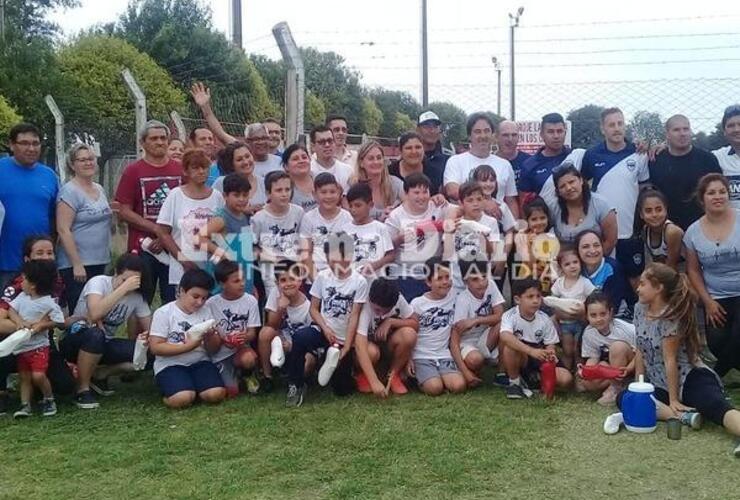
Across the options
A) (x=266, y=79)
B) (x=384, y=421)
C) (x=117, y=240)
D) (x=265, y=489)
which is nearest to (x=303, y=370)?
(x=384, y=421)

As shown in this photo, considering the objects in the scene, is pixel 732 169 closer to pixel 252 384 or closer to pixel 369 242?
pixel 369 242

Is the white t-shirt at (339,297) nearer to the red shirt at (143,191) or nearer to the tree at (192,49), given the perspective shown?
the red shirt at (143,191)

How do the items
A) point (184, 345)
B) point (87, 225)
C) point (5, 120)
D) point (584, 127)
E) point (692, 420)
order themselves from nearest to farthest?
1. point (692, 420)
2. point (184, 345)
3. point (87, 225)
4. point (5, 120)
5. point (584, 127)

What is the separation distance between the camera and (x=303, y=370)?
5.30 meters

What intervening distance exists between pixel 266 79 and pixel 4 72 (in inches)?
608

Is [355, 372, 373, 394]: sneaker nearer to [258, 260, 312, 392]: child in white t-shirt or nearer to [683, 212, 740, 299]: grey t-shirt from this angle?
[258, 260, 312, 392]: child in white t-shirt

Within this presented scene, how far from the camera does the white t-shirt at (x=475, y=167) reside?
6.21 m

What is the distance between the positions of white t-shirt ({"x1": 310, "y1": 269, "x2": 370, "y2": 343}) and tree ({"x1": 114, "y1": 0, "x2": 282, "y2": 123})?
17.6m

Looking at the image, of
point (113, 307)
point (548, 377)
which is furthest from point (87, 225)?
point (548, 377)

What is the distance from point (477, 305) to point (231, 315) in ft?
5.77

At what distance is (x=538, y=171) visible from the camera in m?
6.37

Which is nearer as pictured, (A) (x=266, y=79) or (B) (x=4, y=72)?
(B) (x=4, y=72)

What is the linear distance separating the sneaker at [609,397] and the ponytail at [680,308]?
0.61m

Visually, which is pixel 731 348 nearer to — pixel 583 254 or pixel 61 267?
pixel 583 254
